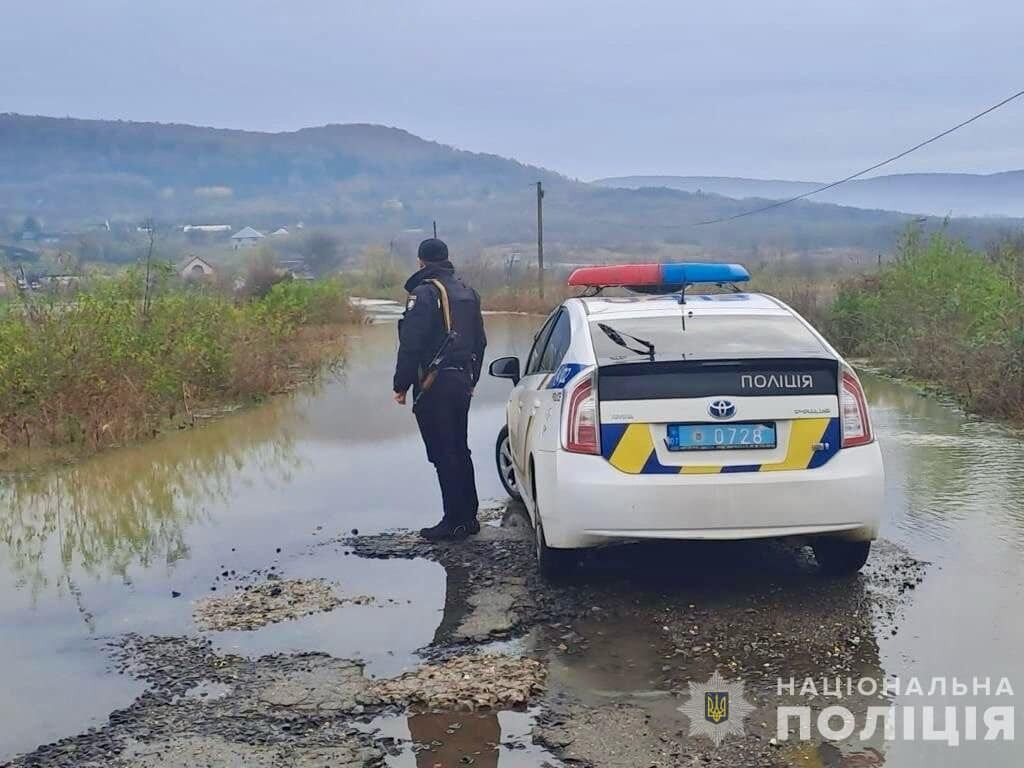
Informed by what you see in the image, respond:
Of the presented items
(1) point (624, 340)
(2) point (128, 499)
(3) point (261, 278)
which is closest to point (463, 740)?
(1) point (624, 340)

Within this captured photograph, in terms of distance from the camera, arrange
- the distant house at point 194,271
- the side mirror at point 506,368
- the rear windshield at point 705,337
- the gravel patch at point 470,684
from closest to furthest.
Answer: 1. the gravel patch at point 470,684
2. the rear windshield at point 705,337
3. the side mirror at point 506,368
4. the distant house at point 194,271

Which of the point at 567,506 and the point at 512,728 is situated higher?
the point at 567,506

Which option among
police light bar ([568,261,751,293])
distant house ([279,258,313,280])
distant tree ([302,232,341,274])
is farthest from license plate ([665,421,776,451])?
distant tree ([302,232,341,274])

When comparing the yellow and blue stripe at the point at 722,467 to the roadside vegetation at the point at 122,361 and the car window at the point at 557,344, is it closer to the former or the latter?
the car window at the point at 557,344

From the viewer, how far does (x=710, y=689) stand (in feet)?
17.8

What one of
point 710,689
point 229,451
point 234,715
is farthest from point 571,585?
point 229,451

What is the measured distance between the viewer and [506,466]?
10.0 m

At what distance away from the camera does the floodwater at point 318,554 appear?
568cm

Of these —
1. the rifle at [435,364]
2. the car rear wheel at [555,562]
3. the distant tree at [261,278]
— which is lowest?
the distant tree at [261,278]

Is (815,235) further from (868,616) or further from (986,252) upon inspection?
(868,616)

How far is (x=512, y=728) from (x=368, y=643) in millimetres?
1397

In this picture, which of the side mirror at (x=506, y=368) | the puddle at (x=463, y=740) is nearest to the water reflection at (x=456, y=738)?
the puddle at (x=463, y=740)

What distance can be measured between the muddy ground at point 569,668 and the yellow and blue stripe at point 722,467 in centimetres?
73

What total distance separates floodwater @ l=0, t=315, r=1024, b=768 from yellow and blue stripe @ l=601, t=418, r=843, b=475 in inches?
33.6
